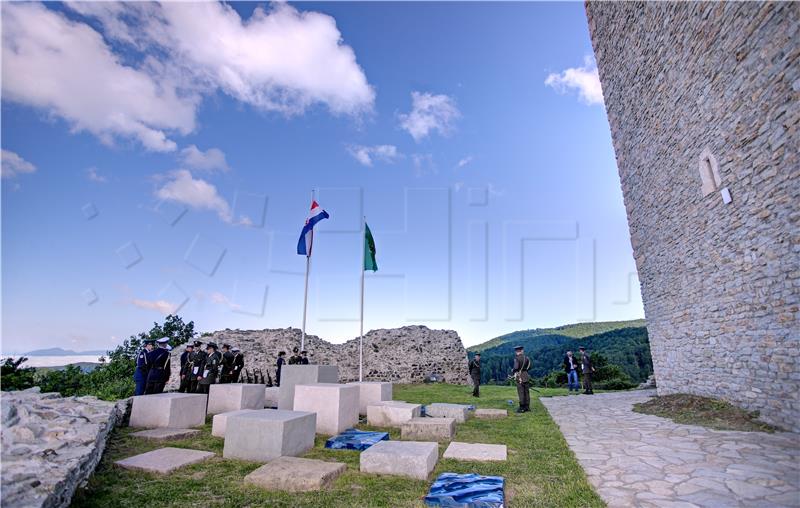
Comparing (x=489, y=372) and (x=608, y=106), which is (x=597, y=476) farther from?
(x=489, y=372)

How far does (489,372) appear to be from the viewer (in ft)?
130

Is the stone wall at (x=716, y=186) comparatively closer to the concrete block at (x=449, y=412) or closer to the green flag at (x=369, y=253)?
the concrete block at (x=449, y=412)

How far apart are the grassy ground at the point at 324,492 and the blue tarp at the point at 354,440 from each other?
0.56 ft

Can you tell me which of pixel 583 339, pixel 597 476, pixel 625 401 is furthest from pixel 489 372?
pixel 597 476

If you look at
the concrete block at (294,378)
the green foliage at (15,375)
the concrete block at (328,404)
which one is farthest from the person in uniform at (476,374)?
the green foliage at (15,375)

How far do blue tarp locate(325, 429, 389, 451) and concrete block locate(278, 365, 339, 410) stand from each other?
5.52 ft

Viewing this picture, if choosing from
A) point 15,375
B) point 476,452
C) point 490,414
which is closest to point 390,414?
point 490,414

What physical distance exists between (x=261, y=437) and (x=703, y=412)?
321 inches

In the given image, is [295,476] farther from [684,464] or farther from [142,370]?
[142,370]

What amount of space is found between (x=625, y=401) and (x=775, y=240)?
625cm

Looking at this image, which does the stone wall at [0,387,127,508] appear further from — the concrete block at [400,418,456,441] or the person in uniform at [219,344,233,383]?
the person in uniform at [219,344,233,383]

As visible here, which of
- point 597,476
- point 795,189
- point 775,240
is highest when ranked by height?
point 795,189

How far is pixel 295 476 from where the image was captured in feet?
11.9

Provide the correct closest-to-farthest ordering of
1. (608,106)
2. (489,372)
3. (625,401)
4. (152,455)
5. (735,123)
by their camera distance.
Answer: (152,455) → (735,123) → (625,401) → (608,106) → (489,372)
